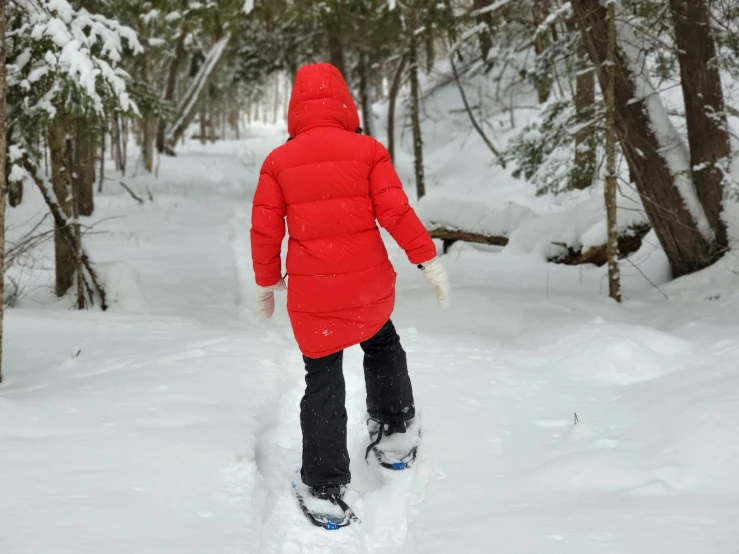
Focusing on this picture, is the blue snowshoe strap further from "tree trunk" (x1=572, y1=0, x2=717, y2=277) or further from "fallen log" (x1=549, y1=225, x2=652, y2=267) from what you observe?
"fallen log" (x1=549, y1=225, x2=652, y2=267)

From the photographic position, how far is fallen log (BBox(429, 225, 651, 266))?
28.1ft

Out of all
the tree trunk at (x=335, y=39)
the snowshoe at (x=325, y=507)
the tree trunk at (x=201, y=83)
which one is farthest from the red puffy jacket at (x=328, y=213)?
the tree trunk at (x=201, y=83)

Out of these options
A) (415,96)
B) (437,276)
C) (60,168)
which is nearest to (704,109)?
(437,276)

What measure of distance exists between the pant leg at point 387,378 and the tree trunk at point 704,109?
4.60 meters

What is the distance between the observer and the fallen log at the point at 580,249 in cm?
858

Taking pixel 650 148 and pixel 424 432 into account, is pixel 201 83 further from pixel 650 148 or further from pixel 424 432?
pixel 424 432

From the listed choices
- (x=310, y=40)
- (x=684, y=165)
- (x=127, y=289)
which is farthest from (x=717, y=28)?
(x=310, y=40)

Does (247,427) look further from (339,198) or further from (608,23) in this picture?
(608,23)

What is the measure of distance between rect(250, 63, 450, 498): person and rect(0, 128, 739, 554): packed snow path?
425 mm

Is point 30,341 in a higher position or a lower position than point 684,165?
lower

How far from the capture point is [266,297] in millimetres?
3105

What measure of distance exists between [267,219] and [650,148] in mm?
5065

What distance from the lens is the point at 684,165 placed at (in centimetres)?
652

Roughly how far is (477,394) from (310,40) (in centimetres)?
1386
